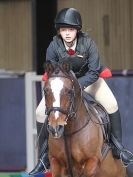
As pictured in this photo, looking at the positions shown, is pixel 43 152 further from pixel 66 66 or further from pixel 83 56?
pixel 66 66

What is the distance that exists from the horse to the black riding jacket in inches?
11.9

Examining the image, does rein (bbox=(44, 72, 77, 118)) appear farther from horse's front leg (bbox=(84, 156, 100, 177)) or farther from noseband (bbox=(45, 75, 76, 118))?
horse's front leg (bbox=(84, 156, 100, 177))

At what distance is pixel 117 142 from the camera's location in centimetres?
963

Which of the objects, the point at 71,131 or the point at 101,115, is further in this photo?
the point at 101,115

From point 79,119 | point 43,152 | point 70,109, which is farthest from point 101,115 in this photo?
point 70,109

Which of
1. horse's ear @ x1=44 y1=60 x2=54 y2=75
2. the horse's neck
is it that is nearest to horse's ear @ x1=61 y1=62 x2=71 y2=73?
horse's ear @ x1=44 y1=60 x2=54 y2=75

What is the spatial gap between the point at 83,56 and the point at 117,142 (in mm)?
1124

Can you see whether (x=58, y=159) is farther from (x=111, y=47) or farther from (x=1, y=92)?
(x=111, y=47)

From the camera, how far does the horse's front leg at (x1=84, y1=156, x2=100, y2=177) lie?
8930 millimetres

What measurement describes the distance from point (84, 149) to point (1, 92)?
466 centimetres

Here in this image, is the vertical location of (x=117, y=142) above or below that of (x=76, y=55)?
below

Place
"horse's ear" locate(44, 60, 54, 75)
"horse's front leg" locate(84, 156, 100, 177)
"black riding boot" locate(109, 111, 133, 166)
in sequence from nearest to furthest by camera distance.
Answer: "horse's ear" locate(44, 60, 54, 75)
"horse's front leg" locate(84, 156, 100, 177)
"black riding boot" locate(109, 111, 133, 166)

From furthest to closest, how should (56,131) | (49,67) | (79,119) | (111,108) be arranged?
(111,108), (79,119), (49,67), (56,131)

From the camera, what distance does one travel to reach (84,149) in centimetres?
896
